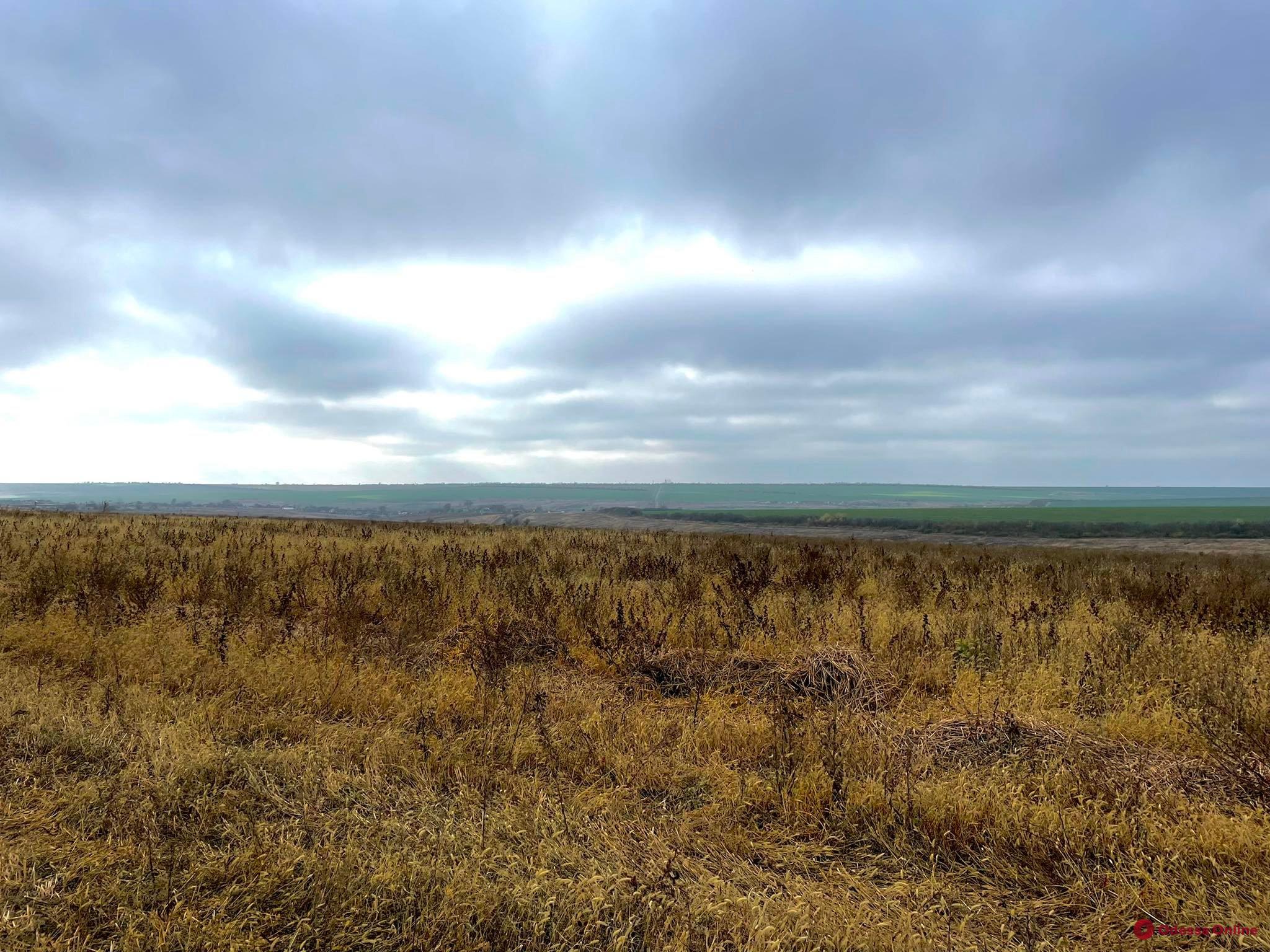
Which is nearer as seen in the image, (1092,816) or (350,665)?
(1092,816)

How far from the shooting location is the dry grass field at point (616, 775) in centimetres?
261

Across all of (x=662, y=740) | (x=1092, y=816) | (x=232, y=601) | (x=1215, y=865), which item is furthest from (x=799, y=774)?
(x=232, y=601)

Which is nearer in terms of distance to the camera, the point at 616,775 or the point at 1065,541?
the point at 616,775

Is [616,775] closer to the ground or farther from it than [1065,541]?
farther from it

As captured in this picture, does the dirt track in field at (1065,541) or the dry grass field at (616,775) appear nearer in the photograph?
the dry grass field at (616,775)

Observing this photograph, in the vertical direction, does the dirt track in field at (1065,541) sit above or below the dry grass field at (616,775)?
below

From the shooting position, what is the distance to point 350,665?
5.88 meters

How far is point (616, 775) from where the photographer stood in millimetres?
3926

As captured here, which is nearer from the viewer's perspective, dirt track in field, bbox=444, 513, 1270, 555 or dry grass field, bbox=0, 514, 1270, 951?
dry grass field, bbox=0, 514, 1270, 951

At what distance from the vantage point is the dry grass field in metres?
2.61

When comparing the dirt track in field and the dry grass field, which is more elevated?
the dry grass field

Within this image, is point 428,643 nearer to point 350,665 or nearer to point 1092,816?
point 350,665

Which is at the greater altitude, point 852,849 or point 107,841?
point 107,841

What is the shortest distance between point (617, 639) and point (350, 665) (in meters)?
2.83
